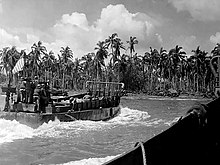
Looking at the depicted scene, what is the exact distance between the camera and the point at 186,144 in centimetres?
323

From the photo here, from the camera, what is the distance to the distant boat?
16766 millimetres

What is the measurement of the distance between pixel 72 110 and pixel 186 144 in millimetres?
16310

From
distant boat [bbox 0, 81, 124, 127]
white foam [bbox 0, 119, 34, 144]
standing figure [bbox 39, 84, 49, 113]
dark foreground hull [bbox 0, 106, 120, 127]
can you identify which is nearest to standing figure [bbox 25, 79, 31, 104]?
distant boat [bbox 0, 81, 124, 127]

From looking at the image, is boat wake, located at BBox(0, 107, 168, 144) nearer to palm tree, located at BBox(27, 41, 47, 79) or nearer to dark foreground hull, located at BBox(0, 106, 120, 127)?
dark foreground hull, located at BBox(0, 106, 120, 127)

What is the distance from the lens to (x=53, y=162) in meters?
10.3

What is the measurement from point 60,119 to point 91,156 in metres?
7.25

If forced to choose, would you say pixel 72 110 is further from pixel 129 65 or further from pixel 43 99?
pixel 129 65

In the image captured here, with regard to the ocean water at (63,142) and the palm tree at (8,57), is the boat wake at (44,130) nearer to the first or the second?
the ocean water at (63,142)

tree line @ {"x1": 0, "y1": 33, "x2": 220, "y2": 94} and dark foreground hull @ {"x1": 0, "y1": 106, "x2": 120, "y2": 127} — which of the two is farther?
tree line @ {"x1": 0, "y1": 33, "x2": 220, "y2": 94}

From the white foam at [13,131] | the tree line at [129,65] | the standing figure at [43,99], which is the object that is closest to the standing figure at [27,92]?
the standing figure at [43,99]

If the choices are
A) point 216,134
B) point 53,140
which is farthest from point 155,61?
point 216,134

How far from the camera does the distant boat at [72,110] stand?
1677cm

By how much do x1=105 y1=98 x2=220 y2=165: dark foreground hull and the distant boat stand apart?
13823 mm

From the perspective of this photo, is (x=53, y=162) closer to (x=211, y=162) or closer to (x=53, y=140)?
(x=53, y=140)
